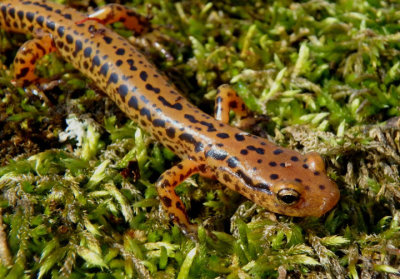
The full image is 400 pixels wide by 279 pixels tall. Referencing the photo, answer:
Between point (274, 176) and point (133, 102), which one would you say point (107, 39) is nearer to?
point (133, 102)

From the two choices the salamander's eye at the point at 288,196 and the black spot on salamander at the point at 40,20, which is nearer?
the salamander's eye at the point at 288,196

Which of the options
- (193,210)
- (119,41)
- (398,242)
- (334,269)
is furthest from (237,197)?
(119,41)

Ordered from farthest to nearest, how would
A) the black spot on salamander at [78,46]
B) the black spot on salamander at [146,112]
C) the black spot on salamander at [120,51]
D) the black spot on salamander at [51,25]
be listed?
the black spot on salamander at [51,25], the black spot on salamander at [78,46], the black spot on salamander at [120,51], the black spot on salamander at [146,112]

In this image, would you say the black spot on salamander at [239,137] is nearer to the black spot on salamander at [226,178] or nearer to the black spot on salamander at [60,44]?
the black spot on salamander at [226,178]

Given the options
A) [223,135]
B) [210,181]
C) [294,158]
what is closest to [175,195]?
[210,181]

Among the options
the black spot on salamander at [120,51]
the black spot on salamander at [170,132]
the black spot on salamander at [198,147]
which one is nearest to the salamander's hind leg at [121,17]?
the black spot on salamander at [120,51]

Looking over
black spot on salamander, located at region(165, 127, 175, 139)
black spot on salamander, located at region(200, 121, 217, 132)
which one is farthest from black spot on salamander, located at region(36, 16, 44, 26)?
black spot on salamander, located at region(200, 121, 217, 132)
